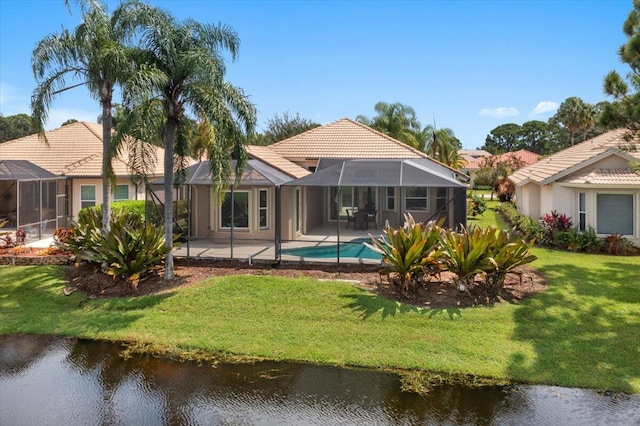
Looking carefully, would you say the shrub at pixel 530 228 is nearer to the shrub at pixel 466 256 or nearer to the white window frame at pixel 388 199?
the white window frame at pixel 388 199

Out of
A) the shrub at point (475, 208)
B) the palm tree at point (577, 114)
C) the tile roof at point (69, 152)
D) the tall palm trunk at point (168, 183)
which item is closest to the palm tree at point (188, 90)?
the tall palm trunk at point (168, 183)

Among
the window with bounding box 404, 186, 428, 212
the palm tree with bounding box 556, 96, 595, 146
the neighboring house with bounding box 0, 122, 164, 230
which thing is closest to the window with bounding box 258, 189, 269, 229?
the neighboring house with bounding box 0, 122, 164, 230

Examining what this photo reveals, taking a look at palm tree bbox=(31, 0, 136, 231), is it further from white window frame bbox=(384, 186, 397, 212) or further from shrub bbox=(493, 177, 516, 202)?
shrub bbox=(493, 177, 516, 202)

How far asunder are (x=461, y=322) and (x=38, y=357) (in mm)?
8608

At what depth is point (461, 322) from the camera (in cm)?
1046

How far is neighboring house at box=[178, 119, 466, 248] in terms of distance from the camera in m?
16.1

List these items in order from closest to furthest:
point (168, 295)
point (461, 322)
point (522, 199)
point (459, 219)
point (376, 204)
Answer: point (461, 322) → point (168, 295) → point (459, 219) → point (376, 204) → point (522, 199)

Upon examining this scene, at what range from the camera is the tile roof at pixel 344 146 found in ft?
85.9

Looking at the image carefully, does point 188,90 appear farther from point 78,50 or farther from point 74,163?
point 74,163

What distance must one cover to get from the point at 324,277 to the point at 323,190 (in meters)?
12.4

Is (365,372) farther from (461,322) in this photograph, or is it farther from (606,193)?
(606,193)

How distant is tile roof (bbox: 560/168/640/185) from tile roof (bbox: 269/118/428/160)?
8.37 metres

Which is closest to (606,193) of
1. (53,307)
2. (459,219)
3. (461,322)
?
(459,219)

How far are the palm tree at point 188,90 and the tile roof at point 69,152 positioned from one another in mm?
11263
